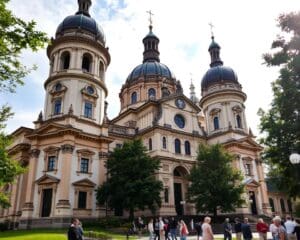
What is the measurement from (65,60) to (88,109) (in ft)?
27.1

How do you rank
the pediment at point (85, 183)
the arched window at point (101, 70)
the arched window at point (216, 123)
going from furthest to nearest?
the arched window at point (216, 123)
the arched window at point (101, 70)
the pediment at point (85, 183)

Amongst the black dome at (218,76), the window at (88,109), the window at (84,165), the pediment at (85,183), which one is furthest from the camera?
the black dome at (218,76)

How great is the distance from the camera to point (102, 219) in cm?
3047

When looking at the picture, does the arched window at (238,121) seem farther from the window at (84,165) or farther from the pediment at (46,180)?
the pediment at (46,180)

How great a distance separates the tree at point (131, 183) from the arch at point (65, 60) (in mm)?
15166

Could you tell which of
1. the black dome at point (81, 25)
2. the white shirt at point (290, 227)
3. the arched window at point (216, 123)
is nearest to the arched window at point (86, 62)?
the black dome at point (81, 25)

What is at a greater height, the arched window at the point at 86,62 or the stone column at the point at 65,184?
the arched window at the point at 86,62

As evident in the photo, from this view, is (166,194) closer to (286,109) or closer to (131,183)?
(131,183)

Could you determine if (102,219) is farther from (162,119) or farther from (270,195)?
(270,195)

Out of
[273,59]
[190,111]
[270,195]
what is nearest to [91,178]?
[190,111]

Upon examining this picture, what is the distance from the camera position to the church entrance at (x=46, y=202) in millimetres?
30359

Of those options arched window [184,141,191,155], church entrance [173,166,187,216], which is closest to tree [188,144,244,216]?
church entrance [173,166,187,216]

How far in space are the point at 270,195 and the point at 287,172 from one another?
150ft

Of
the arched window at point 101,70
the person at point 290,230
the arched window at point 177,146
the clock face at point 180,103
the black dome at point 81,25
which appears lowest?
the person at point 290,230
